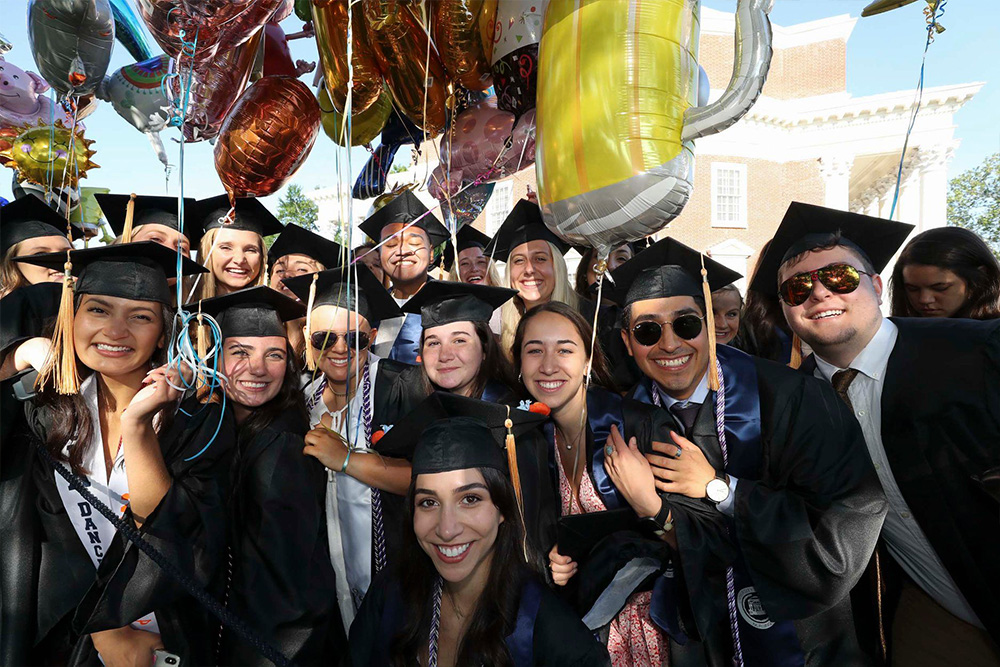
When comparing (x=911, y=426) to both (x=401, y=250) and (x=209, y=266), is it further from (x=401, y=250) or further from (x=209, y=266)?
(x=209, y=266)

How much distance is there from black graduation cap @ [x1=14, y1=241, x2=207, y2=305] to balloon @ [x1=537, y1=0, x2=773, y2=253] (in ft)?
5.77

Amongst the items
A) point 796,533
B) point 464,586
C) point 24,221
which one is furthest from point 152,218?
point 796,533

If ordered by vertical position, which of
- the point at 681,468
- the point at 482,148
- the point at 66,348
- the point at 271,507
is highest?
the point at 482,148

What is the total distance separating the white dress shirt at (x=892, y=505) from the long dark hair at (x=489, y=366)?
1.49m

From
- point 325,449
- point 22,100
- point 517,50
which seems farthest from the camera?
point 22,100

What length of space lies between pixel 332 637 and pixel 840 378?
8.17ft

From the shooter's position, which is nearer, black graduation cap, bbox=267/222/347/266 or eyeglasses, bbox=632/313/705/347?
eyeglasses, bbox=632/313/705/347

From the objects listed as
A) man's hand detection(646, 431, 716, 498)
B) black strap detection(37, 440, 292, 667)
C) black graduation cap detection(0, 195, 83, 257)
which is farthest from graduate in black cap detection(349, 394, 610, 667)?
black graduation cap detection(0, 195, 83, 257)

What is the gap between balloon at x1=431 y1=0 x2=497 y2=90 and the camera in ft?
10.2

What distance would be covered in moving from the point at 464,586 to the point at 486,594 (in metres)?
0.11

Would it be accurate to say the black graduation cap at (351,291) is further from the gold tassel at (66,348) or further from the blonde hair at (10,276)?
the blonde hair at (10,276)

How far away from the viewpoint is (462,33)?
3.18 metres

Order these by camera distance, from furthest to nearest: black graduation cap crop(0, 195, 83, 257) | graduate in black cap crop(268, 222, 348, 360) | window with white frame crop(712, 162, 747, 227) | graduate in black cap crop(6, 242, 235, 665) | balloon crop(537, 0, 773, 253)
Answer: window with white frame crop(712, 162, 747, 227), graduate in black cap crop(268, 222, 348, 360), black graduation cap crop(0, 195, 83, 257), graduate in black cap crop(6, 242, 235, 665), balloon crop(537, 0, 773, 253)

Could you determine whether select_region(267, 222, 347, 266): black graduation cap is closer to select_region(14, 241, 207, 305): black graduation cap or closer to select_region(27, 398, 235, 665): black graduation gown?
select_region(14, 241, 207, 305): black graduation cap
